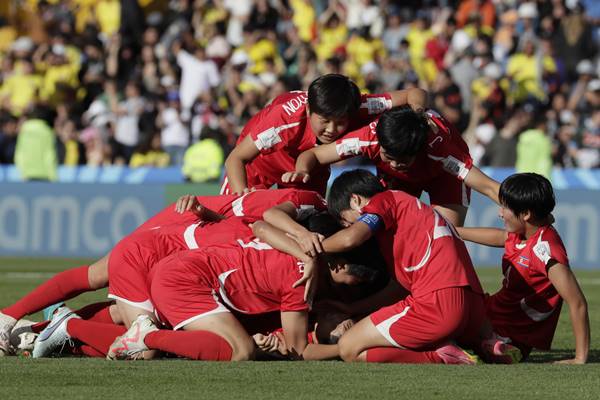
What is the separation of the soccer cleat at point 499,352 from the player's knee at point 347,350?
0.86 meters

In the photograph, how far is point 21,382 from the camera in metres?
7.27

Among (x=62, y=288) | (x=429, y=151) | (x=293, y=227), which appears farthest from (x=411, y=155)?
(x=62, y=288)

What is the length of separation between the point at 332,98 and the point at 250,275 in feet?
5.18

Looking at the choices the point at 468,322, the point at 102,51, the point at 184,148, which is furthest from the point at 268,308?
the point at 102,51

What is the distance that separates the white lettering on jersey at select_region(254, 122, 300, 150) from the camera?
33.7 feet

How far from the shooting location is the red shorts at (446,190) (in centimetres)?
1041

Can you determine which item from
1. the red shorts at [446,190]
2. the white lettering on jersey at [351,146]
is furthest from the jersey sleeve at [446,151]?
the red shorts at [446,190]

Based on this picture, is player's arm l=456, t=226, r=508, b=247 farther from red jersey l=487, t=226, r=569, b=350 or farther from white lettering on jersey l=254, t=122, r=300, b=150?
white lettering on jersey l=254, t=122, r=300, b=150

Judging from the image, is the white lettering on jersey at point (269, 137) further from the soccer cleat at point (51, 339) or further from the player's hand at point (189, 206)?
the soccer cleat at point (51, 339)

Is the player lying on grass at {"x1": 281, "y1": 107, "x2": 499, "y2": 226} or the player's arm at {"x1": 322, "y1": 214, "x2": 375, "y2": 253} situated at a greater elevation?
the player lying on grass at {"x1": 281, "y1": 107, "x2": 499, "y2": 226}

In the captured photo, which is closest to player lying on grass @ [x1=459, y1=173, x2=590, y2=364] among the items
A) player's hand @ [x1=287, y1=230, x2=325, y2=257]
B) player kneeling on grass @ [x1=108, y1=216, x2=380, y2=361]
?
player kneeling on grass @ [x1=108, y1=216, x2=380, y2=361]

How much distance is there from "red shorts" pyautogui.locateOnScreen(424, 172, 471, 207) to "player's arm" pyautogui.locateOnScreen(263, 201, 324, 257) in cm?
181

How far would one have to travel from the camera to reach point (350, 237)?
817 centimetres

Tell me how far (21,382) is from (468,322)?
2.88 m
